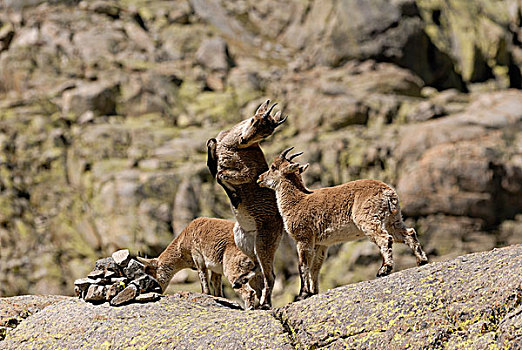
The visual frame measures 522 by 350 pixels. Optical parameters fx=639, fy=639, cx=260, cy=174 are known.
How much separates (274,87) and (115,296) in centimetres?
3279

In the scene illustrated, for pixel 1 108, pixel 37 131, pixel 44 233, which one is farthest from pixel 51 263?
pixel 1 108

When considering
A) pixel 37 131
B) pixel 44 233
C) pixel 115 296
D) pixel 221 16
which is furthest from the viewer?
pixel 221 16

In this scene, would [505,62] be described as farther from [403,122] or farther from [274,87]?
[274,87]

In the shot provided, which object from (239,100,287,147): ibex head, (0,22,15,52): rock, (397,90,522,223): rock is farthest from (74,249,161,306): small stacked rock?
(0,22,15,52): rock

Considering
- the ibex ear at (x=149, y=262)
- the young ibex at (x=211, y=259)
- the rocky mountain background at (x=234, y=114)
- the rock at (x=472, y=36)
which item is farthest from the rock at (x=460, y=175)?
the ibex ear at (x=149, y=262)

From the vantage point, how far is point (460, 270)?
984 cm

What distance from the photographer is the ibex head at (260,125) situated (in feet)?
37.1

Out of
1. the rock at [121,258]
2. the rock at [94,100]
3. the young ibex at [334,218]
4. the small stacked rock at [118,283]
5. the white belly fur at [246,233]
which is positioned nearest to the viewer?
the young ibex at [334,218]

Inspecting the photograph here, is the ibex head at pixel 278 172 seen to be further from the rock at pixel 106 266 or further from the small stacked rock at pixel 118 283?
the rock at pixel 106 266

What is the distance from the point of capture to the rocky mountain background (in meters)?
34.2

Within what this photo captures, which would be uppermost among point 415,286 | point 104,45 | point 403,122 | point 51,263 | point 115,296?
point 415,286

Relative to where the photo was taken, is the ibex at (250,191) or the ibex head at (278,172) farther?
the ibex head at (278,172)

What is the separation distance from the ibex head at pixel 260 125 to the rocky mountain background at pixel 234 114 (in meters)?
19.1

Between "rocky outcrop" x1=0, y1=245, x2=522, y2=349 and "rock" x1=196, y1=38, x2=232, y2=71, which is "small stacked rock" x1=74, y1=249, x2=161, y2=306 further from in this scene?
"rock" x1=196, y1=38, x2=232, y2=71
